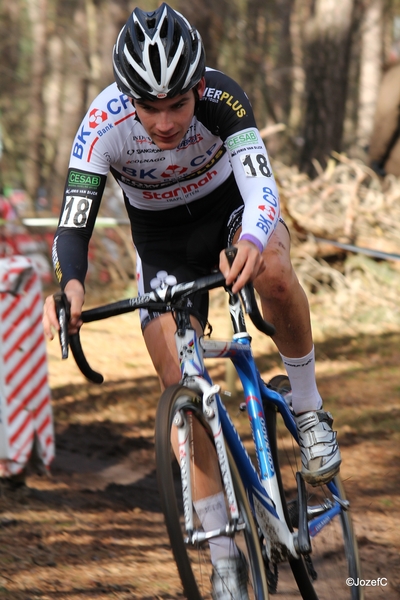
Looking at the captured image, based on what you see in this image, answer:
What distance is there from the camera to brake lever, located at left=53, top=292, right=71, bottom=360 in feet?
8.23

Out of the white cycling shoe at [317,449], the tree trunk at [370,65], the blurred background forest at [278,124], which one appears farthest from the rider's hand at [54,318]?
the tree trunk at [370,65]

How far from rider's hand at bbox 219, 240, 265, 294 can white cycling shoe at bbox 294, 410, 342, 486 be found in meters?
0.96

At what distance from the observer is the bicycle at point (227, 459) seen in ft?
7.77

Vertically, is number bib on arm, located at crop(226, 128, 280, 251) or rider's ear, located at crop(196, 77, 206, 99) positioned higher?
rider's ear, located at crop(196, 77, 206, 99)

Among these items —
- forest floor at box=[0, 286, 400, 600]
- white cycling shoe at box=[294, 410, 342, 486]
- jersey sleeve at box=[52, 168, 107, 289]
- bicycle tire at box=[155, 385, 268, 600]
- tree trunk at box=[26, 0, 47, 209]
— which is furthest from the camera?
tree trunk at box=[26, 0, 47, 209]

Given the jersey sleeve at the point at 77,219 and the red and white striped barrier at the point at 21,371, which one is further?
the red and white striped barrier at the point at 21,371

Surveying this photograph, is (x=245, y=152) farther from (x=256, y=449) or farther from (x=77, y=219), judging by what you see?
(x=256, y=449)

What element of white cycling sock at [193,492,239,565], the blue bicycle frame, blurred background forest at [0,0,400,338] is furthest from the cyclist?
blurred background forest at [0,0,400,338]

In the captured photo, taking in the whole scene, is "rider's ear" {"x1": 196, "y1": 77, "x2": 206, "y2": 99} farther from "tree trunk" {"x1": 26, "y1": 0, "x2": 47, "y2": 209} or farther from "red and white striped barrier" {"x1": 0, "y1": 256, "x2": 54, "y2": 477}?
"tree trunk" {"x1": 26, "y1": 0, "x2": 47, "y2": 209}

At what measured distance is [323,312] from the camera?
9.30 m

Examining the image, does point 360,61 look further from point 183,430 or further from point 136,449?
point 183,430

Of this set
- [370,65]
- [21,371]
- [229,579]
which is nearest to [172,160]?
[229,579]

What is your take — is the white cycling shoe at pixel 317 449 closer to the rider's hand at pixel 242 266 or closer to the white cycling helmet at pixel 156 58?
the rider's hand at pixel 242 266

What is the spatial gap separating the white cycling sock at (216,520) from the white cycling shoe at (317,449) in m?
0.68
